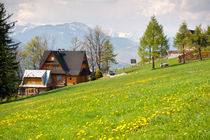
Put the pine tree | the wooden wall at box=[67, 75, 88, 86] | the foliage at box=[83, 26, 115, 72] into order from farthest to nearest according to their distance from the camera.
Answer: the foliage at box=[83, 26, 115, 72] → the wooden wall at box=[67, 75, 88, 86] → the pine tree

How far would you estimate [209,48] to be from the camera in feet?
149

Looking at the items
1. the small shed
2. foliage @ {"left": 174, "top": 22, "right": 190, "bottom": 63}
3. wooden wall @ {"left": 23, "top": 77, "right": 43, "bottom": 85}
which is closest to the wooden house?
the small shed

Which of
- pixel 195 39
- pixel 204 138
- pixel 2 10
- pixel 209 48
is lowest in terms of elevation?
pixel 204 138

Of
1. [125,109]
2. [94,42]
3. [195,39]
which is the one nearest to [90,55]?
[94,42]

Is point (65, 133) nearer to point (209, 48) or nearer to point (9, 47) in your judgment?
point (9, 47)

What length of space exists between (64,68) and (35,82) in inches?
397

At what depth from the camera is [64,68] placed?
182ft

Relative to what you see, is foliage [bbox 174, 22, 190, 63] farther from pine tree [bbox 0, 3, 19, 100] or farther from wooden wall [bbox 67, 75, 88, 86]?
pine tree [bbox 0, 3, 19, 100]

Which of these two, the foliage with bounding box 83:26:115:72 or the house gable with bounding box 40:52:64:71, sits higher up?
the foliage with bounding box 83:26:115:72

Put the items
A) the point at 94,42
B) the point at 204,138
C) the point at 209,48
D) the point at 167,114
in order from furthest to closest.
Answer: the point at 94,42 → the point at 209,48 → the point at 167,114 → the point at 204,138

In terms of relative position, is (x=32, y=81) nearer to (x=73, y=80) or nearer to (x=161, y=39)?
(x=73, y=80)

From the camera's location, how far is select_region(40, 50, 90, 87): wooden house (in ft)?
180

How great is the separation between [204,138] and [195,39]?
47924 mm

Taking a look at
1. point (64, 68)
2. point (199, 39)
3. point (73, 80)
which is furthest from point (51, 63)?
point (199, 39)
